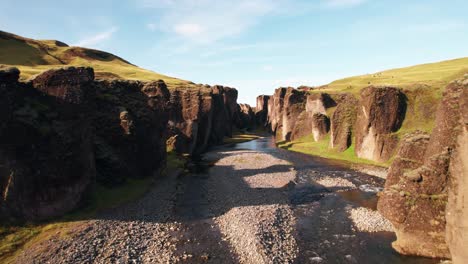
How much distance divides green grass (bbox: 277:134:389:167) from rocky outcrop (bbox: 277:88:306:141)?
1280 centimetres

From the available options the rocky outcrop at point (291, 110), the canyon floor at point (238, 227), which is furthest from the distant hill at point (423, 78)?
the canyon floor at point (238, 227)

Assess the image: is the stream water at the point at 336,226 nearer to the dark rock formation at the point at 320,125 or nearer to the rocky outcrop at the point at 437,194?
the rocky outcrop at the point at 437,194

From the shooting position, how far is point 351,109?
233ft

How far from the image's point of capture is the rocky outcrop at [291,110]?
346 feet

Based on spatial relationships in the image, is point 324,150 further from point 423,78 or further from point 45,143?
point 45,143

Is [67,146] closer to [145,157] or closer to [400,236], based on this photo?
[145,157]

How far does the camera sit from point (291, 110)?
351ft

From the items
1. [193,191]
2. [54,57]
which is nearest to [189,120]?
[193,191]

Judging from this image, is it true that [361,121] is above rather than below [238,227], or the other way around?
above

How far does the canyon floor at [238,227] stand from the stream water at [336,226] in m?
0.08

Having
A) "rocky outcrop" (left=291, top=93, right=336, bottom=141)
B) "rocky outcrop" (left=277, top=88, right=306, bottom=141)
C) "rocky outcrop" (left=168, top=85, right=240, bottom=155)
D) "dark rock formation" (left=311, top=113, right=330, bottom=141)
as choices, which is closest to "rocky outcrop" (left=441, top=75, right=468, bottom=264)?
"rocky outcrop" (left=168, top=85, right=240, bottom=155)

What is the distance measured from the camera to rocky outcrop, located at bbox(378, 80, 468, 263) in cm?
2031

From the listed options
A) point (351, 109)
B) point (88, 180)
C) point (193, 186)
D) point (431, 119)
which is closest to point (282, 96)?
point (351, 109)

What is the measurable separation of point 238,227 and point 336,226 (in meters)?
9.46
